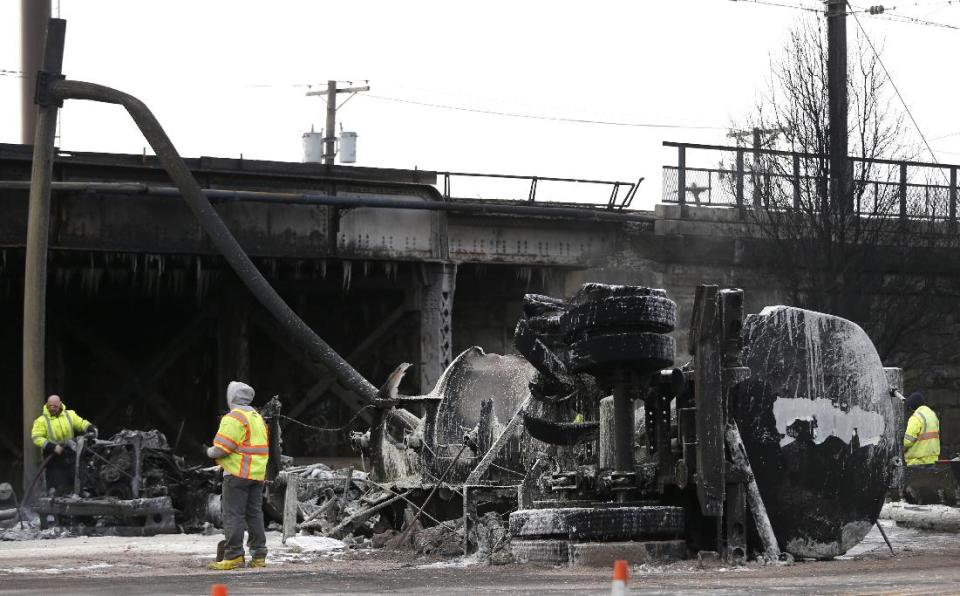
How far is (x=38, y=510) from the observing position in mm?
17781

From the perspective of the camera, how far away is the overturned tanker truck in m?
11.8

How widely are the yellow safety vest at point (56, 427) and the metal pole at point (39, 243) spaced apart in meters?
1.63

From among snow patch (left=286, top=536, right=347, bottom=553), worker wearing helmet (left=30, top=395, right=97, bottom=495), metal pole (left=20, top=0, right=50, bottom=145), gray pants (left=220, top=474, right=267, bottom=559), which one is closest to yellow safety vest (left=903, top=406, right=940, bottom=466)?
snow patch (left=286, top=536, right=347, bottom=553)

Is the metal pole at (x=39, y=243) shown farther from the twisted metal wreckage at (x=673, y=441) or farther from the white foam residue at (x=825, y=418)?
the white foam residue at (x=825, y=418)

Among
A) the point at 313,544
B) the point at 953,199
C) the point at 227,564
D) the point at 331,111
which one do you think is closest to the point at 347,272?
the point at 953,199

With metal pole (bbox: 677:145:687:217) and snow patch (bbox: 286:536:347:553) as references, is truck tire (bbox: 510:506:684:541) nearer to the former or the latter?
snow patch (bbox: 286:536:347:553)

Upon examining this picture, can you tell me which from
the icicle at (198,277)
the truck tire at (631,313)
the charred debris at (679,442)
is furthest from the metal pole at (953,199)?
Result: the truck tire at (631,313)

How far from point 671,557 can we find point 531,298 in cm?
275

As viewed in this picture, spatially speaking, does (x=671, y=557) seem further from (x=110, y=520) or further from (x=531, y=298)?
(x=110, y=520)

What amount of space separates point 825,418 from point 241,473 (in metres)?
4.62

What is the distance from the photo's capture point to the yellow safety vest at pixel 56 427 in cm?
1844

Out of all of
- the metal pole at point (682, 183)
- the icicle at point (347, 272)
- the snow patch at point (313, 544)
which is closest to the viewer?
the snow patch at point (313, 544)

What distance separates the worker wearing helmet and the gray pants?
6.13 metres

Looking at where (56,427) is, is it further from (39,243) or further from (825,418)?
(825,418)
